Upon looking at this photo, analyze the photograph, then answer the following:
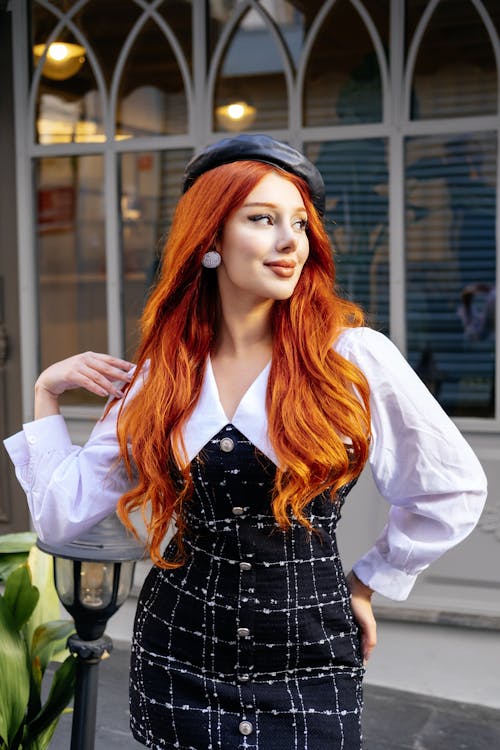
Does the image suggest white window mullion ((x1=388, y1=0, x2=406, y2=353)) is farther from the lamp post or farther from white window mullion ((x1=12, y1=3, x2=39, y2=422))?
the lamp post

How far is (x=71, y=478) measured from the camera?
1886 mm

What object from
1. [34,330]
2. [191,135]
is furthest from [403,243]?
[34,330]

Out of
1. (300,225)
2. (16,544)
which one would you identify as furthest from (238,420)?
(16,544)

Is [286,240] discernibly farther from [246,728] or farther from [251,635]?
A: [246,728]

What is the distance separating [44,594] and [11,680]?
0.37 meters

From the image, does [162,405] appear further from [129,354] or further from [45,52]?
[45,52]

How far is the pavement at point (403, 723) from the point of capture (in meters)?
3.79

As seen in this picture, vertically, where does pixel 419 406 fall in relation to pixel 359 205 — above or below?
below

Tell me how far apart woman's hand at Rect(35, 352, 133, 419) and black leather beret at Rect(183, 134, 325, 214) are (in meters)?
0.40

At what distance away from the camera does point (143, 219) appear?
4695 millimetres

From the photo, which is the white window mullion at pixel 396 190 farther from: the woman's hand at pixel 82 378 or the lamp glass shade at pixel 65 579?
the woman's hand at pixel 82 378

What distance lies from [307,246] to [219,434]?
0.37m

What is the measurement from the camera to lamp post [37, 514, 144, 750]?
239 cm

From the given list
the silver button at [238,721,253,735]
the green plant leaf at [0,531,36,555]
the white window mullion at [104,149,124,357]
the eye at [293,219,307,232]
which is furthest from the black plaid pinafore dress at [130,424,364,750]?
the white window mullion at [104,149,124,357]
